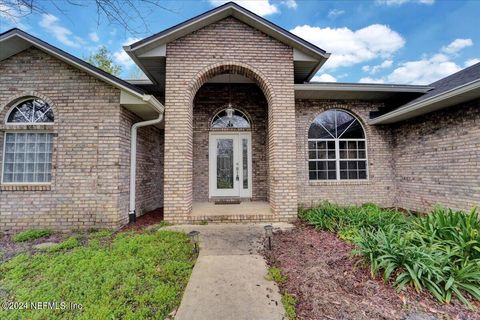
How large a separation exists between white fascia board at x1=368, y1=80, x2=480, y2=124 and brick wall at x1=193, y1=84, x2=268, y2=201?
3785 mm

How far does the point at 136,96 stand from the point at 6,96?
2.99m

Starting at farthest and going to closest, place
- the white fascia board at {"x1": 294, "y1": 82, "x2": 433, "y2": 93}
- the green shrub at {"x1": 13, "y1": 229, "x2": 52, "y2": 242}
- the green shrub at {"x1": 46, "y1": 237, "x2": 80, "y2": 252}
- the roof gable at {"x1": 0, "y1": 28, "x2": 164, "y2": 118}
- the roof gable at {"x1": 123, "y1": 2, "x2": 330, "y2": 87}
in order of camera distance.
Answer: the white fascia board at {"x1": 294, "y1": 82, "x2": 433, "y2": 93}
the roof gable at {"x1": 123, "y1": 2, "x2": 330, "y2": 87}
the roof gable at {"x1": 0, "y1": 28, "x2": 164, "y2": 118}
the green shrub at {"x1": 13, "y1": 229, "x2": 52, "y2": 242}
the green shrub at {"x1": 46, "y1": 237, "x2": 80, "y2": 252}

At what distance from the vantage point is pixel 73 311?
82.3 inches

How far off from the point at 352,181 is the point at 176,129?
5.85 meters

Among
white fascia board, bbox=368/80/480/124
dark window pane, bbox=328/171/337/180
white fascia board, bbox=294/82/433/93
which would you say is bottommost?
dark window pane, bbox=328/171/337/180

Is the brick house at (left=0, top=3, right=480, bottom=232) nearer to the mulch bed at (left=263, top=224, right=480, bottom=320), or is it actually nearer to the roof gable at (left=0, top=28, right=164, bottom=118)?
the roof gable at (left=0, top=28, right=164, bottom=118)

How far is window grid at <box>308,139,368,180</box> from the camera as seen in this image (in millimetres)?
6953

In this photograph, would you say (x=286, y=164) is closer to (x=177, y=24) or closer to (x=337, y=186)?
(x=337, y=186)

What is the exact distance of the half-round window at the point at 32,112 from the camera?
15.8 feet

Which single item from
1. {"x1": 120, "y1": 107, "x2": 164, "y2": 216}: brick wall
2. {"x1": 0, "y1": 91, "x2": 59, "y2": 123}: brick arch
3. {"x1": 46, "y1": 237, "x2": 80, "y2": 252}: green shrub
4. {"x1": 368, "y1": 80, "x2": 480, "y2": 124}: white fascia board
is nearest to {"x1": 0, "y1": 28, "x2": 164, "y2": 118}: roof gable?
{"x1": 120, "y1": 107, "x2": 164, "y2": 216}: brick wall

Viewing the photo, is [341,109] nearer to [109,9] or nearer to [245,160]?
[245,160]

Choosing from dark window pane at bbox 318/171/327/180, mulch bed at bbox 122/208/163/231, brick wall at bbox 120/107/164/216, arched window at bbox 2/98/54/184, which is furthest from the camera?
dark window pane at bbox 318/171/327/180

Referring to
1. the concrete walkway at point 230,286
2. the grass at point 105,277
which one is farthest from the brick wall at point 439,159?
the grass at point 105,277

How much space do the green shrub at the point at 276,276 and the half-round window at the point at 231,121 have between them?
16.9ft
